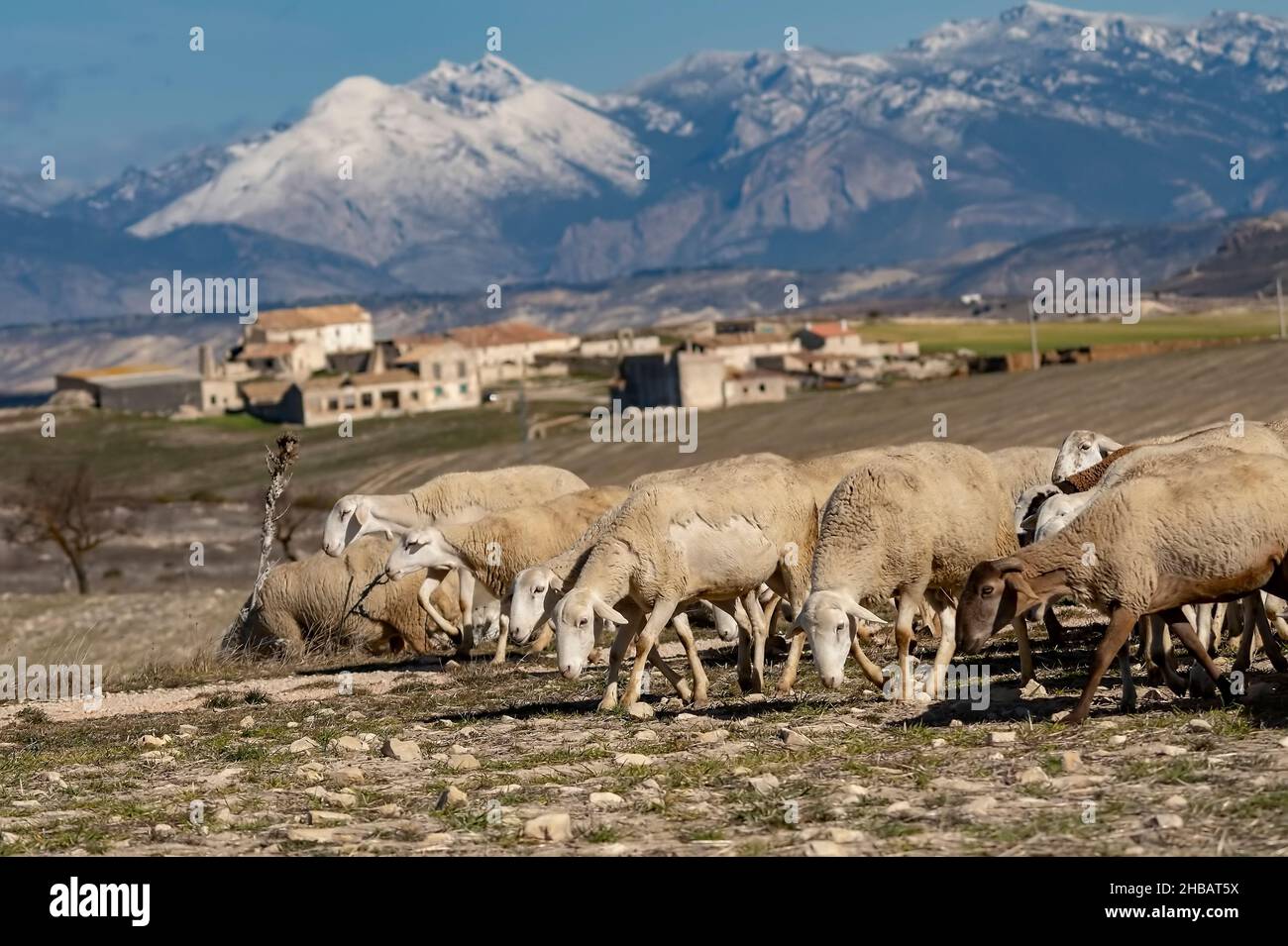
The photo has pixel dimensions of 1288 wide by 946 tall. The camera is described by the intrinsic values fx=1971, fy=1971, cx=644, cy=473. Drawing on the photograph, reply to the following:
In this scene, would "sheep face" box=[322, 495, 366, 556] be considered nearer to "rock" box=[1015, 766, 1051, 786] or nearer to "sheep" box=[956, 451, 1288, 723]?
"sheep" box=[956, 451, 1288, 723]

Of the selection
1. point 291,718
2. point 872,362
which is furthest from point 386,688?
point 872,362

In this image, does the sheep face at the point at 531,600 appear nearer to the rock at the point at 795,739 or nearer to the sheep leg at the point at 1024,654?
the rock at the point at 795,739

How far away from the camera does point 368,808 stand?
13.4m

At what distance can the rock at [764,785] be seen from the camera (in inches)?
517

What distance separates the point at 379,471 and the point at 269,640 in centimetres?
9165

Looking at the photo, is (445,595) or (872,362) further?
(872,362)

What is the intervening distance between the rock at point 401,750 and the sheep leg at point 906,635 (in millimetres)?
4183

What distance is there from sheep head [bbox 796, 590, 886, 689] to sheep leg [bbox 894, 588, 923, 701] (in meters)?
0.41

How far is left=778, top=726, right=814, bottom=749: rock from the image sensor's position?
1481 centimetres

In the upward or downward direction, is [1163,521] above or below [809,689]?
above

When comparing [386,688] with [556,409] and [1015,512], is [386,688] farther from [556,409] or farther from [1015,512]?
[556,409]

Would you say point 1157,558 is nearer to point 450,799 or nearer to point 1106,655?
point 1106,655

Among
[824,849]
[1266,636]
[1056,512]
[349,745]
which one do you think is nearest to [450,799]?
[824,849]
